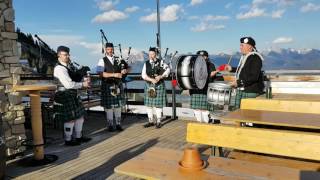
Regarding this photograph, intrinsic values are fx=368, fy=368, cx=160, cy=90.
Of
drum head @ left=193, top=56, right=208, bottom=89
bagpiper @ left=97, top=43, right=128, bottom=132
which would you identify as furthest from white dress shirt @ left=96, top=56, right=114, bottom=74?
drum head @ left=193, top=56, right=208, bottom=89

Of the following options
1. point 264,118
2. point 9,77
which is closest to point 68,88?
Result: point 9,77

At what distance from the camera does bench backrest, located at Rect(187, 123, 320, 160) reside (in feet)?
9.92

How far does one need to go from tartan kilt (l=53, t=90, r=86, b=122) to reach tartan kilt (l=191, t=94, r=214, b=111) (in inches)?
82.5

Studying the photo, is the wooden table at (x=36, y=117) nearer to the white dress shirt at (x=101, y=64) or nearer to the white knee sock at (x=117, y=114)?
the white dress shirt at (x=101, y=64)

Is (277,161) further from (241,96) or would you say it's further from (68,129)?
(68,129)

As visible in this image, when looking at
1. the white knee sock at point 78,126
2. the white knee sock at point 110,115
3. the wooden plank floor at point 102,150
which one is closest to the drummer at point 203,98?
the wooden plank floor at point 102,150

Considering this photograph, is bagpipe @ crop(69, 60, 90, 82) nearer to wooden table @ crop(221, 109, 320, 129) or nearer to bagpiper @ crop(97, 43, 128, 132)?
bagpiper @ crop(97, 43, 128, 132)

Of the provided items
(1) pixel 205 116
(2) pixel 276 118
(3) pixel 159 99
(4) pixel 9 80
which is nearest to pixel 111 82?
(3) pixel 159 99

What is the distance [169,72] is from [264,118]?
342 cm

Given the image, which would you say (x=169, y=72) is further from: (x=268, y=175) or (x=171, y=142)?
(x=268, y=175)

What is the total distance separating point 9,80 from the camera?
505 cm

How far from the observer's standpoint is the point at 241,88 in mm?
5613

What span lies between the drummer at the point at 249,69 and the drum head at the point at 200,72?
0.67m

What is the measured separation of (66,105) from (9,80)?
3.06 ft
